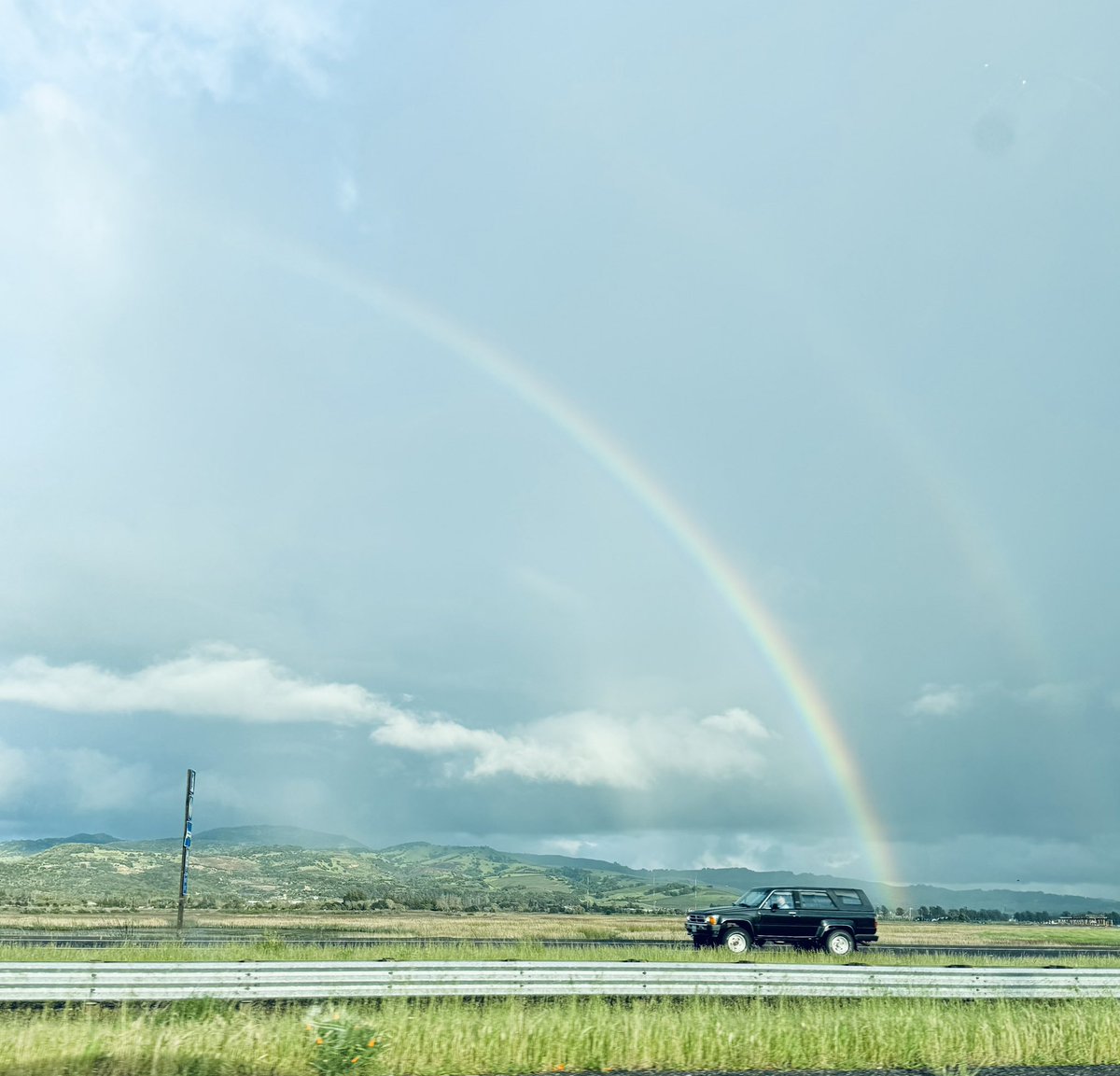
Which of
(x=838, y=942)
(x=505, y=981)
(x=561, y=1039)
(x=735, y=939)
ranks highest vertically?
(x=505, y=981)

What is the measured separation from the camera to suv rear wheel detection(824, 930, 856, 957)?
103 ft

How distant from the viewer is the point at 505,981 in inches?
624

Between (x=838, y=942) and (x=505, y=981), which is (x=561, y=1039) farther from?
(x=838, y=942)

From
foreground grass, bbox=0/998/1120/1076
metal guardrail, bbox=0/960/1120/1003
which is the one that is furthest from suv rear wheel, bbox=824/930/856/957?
foreground grass, bbox=0/998/1120/1076

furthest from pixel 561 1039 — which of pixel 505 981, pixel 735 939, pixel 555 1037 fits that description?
pixel 735 939

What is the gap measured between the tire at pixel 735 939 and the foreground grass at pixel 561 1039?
52.2 feet

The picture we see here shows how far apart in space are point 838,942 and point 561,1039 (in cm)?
2156

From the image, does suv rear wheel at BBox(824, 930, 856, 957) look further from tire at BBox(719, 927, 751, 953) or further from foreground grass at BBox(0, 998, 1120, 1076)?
foreground grass at BBox(0, 998, 1120, 1076)

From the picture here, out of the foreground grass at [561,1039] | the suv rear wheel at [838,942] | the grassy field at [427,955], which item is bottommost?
the suv rear wheel at [838,942]

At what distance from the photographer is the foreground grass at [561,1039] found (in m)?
11.5

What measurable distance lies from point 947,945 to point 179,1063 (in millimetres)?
39547

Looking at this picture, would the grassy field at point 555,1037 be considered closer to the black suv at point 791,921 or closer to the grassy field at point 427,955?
the grassy field at point 427,955

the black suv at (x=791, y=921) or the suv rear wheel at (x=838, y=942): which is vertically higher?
the black suv at (x=791, y=921)

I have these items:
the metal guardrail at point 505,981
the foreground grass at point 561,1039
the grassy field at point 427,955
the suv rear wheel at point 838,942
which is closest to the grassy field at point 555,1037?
the foreground grass at point 561,1039
